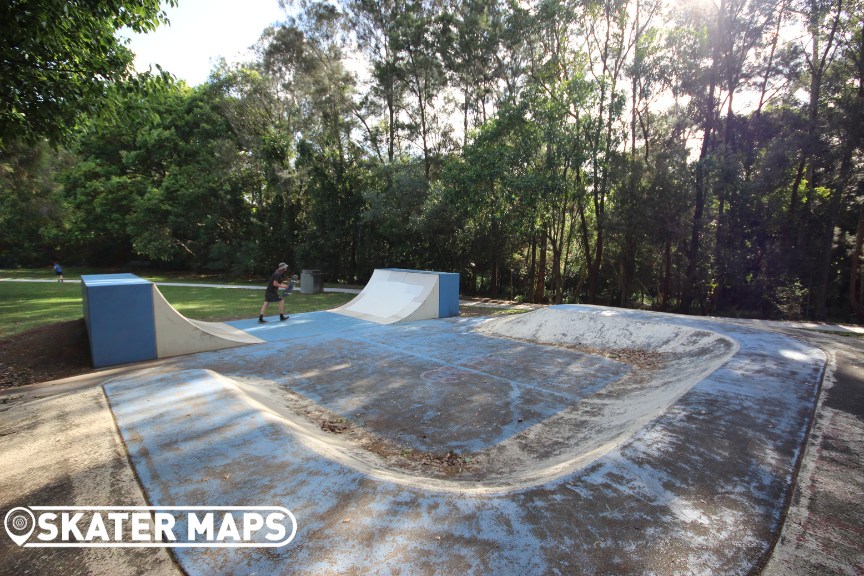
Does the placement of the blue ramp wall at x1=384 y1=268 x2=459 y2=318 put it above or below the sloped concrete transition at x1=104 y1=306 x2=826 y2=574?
above

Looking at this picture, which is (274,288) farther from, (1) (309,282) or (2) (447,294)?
(1) (309,282)

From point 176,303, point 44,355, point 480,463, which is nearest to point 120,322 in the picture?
point 44,355

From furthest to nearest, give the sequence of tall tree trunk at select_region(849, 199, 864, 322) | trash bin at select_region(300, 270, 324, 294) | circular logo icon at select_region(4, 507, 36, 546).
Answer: trash bin at select_region(300, 270, 324, 294), tall tree trunk at select_region(849, 199, 864, 322), circular logo icon at select_region(4, 507, 36, 546)

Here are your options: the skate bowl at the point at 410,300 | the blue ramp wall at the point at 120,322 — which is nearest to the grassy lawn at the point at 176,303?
the skate bowl at the point at 410,300

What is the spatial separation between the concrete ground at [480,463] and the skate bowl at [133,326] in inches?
20.4

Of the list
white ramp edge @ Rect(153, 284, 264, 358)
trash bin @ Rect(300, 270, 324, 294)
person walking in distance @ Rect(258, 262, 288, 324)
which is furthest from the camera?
trash bin @ Rect(300, 270, 324, 294)

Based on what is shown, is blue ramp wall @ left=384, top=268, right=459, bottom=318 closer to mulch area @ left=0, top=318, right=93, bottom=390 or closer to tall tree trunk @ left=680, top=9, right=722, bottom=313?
mulch area @ left=0, top=318, right=93, bottom=390

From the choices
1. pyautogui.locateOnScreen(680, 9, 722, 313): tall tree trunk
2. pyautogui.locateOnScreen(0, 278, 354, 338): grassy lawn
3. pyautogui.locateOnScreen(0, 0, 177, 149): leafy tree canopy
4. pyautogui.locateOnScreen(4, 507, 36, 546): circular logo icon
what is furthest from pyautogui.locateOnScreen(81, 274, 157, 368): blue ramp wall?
pyautogui.locateOnScreen(680, 9, 722, 313): tall tree trunk

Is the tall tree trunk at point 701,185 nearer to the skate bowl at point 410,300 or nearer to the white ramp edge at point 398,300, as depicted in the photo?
the skate bowl at point 410,300

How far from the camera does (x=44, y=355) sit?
664 centimetres

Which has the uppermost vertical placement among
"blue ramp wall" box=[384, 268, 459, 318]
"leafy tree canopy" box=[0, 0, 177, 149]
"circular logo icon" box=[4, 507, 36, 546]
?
"leafy tree canopy" box=[0, 0, 177, 149]

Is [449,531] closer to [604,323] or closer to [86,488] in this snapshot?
[86,488]

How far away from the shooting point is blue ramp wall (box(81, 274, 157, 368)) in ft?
20.8

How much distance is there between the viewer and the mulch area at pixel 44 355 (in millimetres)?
6035
